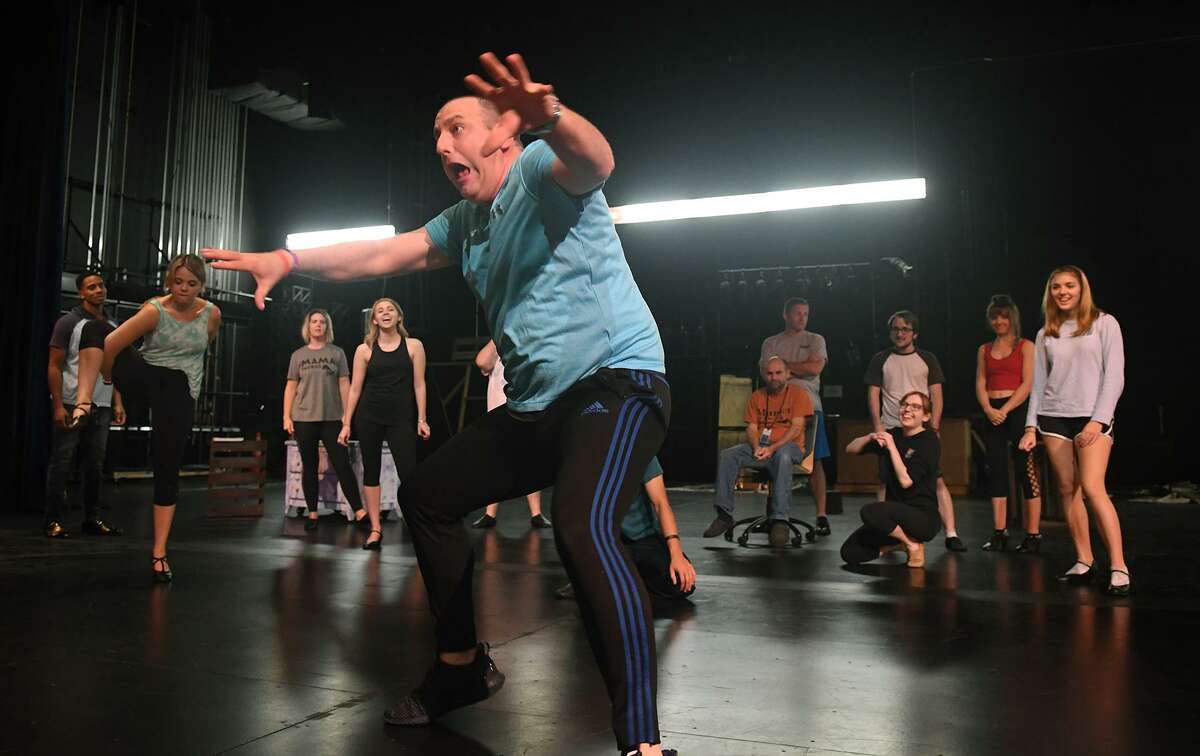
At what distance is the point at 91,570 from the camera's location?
14.5 ft

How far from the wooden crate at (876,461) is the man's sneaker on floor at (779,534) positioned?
4.17 meters

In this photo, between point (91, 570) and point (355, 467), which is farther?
point (355, 467)

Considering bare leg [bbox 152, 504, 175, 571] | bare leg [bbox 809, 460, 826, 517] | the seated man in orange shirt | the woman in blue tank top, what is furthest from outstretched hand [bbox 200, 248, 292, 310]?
bare leg [bbox 809, 460, 826, 517]

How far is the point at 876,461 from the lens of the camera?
9.84 metres

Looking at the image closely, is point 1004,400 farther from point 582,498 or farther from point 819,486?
point 582,498

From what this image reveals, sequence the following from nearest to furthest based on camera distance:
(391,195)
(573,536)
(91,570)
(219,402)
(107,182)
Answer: (573,536) → (91,570) → (107,182) → (219,402) → (391,195)

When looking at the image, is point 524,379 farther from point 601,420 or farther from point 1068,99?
point 1068,99

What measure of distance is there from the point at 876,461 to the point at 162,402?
7.63 m

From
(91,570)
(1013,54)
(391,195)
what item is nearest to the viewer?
(91,570)

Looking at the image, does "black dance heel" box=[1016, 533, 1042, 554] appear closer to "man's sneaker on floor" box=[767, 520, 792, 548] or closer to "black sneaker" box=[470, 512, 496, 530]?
"man's sneaker on floor" box=[767, 520, 792, 548]

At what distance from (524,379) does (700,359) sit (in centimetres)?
998

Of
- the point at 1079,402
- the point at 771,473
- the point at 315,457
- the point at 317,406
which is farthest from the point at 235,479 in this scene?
the point at 1079,402

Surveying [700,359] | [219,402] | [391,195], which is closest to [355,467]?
[700,359]

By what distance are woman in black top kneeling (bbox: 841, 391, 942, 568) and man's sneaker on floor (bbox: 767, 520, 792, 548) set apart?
0.57 m
